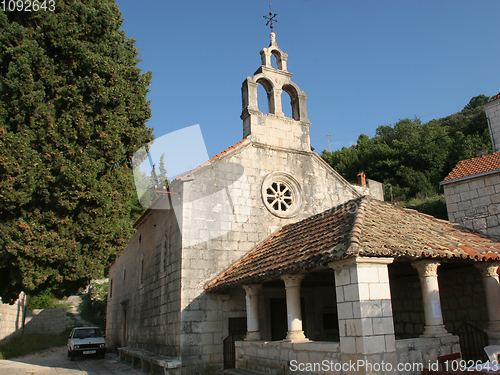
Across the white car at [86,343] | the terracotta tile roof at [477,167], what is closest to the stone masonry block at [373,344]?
the terracotta tile roof at [477,167]

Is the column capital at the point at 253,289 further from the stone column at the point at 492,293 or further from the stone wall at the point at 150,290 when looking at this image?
the stone column at the point at 492,293

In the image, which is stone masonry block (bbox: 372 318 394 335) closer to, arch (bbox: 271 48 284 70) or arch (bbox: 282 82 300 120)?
arch (bbox: 282 82 300 120)

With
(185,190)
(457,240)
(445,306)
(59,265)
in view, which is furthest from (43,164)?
(445,306)

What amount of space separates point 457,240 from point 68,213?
303 inches

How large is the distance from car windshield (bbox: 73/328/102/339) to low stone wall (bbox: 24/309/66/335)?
282 inches

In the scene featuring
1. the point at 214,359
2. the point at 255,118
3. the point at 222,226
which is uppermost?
the point at 255,118

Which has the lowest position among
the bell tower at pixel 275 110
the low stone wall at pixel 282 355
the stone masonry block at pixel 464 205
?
the low stone wall at pixel 282 355

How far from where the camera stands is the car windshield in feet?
50.3

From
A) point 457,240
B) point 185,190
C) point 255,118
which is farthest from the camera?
point 255,118

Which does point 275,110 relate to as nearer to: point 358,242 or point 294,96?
point 294,96

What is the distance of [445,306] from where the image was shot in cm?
→ 785

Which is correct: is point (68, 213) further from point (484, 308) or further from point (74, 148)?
point (484, 308)

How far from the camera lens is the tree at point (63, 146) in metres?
7.49

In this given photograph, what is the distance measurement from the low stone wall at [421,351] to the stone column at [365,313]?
9.0 inches
